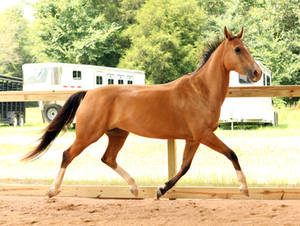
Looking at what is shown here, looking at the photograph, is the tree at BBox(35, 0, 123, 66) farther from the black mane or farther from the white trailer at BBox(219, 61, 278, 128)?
the black mane

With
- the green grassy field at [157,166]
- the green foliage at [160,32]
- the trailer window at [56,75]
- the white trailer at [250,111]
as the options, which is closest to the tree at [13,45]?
the green foliage at [160,32]

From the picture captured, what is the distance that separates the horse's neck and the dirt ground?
1.08 metres

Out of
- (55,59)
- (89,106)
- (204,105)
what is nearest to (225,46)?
(204,105)

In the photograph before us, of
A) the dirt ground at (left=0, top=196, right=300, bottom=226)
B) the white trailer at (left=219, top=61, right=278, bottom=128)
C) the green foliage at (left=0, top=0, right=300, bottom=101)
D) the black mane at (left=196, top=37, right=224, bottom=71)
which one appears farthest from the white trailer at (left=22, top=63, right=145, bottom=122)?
the black mane at (left=196, top=37, right=224, bottom=71)

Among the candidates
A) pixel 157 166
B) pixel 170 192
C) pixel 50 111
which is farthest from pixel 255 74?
pixel 50 111

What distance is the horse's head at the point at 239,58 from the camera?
3684mm

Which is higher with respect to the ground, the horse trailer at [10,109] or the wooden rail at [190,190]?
the horse trailer at [10,109]

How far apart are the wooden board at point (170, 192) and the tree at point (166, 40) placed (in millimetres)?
23720

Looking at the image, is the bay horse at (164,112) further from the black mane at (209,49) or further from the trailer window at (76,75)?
the trailer window at (76,75)

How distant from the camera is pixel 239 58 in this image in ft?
12.4

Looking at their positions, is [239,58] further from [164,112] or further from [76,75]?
[76,75]

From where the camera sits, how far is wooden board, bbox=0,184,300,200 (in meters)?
4.65

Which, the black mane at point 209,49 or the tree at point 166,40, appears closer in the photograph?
the black mane at point 209,49

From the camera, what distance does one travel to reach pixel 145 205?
4.52 m
